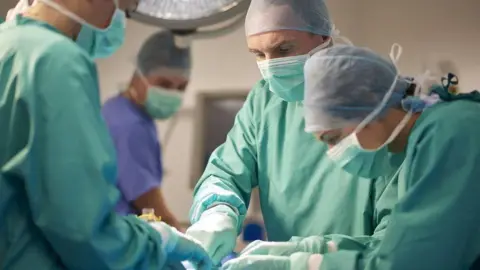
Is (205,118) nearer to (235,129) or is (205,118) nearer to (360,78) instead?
(235,129)

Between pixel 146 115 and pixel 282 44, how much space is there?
114cm

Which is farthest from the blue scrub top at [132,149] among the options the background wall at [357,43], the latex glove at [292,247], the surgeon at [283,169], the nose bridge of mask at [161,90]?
the latex glove at [292,247]

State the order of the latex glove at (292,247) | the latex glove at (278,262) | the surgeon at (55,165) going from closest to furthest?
the surgeon at (55,165) → the latex glove at (278,262) → the latex glove at (292,247)

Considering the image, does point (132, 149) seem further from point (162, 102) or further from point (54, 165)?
point (54, 165)

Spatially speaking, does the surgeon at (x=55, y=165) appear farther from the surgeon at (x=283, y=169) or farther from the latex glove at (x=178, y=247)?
the surgeon at (x=283, y=169)

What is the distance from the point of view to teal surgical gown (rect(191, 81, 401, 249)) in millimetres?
1705

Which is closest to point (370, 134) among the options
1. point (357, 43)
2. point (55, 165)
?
point (55, 165)

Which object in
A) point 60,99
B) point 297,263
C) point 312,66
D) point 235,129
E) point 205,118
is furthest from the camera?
point 205,118

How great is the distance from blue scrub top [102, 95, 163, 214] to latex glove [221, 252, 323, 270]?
3.61 ft

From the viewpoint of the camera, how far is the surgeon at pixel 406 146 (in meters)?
1.26

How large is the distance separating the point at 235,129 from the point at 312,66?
48 cm

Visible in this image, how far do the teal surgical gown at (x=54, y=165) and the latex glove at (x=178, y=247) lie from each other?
108 millimetres

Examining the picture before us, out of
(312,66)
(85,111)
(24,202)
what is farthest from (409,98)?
(24,202)

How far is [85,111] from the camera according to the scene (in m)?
1.08
